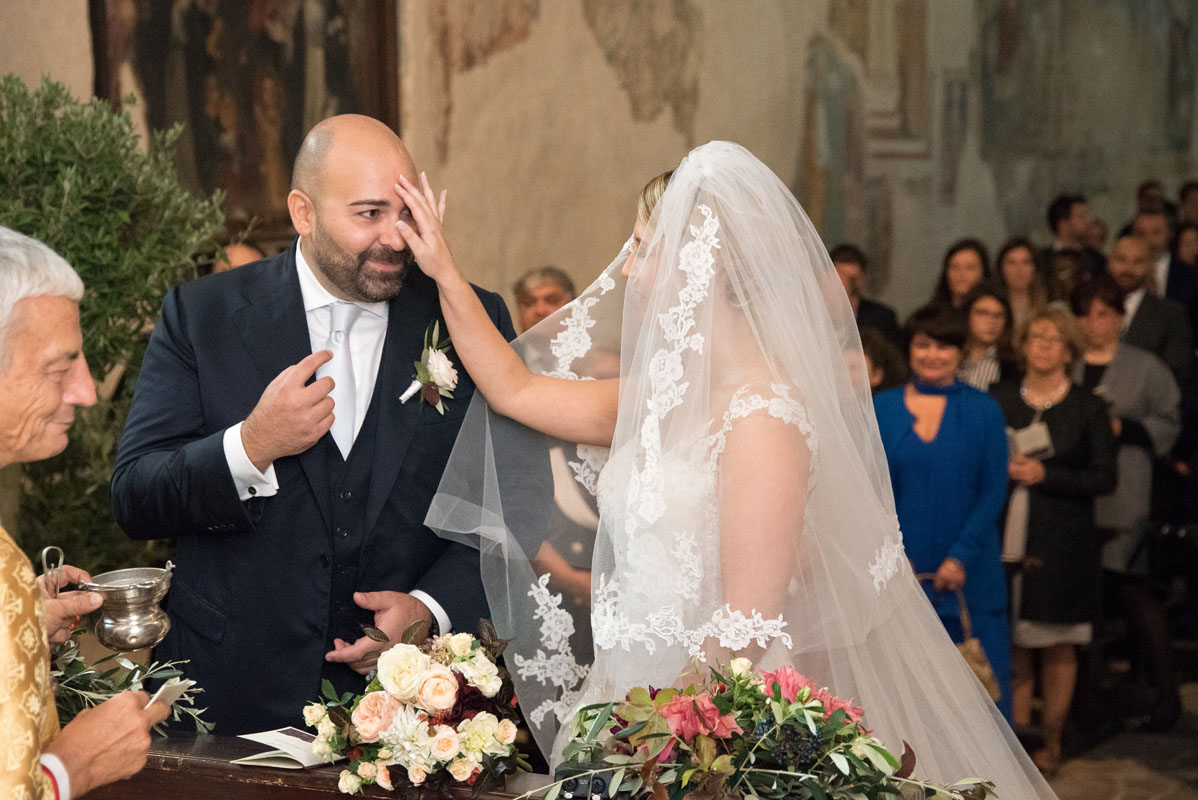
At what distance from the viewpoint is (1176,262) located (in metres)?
9.88

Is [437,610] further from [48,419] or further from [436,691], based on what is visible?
[48,419]

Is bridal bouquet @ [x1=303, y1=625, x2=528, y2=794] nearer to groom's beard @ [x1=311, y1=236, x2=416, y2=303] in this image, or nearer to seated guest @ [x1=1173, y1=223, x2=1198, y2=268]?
groom's beard @ [x1=311, y1=236, x2=416, y2=303]

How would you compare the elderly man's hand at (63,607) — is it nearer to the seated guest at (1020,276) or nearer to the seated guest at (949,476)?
the seated guest at (949,476)

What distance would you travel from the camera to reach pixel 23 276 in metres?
2.14

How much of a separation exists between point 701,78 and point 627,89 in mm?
1021

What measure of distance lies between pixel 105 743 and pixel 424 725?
613 mm

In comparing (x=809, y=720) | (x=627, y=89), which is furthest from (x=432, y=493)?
(x=627, y=89)

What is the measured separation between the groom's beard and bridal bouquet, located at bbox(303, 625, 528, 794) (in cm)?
98

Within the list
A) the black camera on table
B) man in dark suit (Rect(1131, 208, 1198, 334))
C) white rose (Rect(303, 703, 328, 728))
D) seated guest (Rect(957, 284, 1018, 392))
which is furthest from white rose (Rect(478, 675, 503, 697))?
man in dark suit (Rect(1131, 208, 1198, 334))

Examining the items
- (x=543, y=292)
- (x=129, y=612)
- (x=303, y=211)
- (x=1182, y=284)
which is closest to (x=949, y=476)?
(x=543, y=292)

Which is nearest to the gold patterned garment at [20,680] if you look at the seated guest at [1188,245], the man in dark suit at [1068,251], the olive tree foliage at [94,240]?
the olive tree foliage at [94,240]

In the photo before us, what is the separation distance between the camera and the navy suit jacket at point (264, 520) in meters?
3.25

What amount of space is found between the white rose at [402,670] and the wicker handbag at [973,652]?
2.78 m

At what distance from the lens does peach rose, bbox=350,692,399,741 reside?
2.55 m
